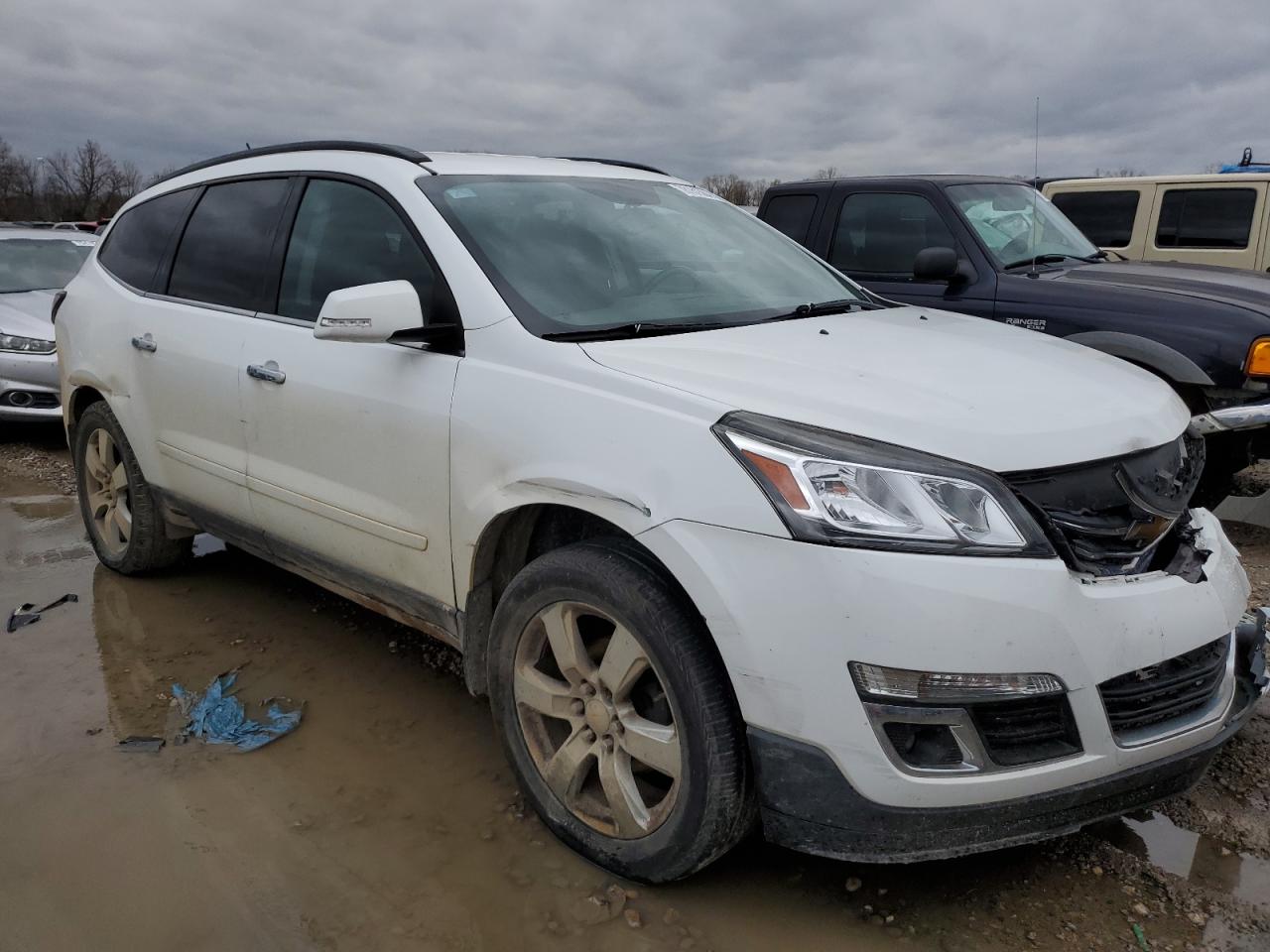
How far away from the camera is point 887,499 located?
2.08 meters

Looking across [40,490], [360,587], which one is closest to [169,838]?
[360,587]

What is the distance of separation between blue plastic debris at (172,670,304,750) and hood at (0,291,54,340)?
5496 mm

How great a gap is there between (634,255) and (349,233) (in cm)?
95


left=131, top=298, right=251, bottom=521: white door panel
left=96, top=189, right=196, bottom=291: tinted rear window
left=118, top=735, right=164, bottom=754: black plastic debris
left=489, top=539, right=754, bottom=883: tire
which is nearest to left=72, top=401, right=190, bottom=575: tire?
left=131, top=298, right=251, bottom=521: white door panel

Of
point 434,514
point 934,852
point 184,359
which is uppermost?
point 184,359

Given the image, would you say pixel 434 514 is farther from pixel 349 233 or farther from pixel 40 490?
pixel 40 490

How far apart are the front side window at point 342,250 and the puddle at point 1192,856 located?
2.45m

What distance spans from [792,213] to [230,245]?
4.05m

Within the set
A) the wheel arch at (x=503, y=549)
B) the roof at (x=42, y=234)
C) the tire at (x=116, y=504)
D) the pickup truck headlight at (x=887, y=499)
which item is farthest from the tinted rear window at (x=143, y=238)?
the roof at (x=42, y=234)

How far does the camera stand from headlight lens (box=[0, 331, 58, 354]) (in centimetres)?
787

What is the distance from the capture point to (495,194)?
320cm

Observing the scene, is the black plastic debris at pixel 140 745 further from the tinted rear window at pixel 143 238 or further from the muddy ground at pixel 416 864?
the tinted rear window at pixel 143 238

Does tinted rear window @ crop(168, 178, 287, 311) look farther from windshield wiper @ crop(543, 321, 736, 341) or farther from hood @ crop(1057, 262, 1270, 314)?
hood @ crop(1057, 262, 1270, 314)

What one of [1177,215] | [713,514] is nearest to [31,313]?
[713,514]
